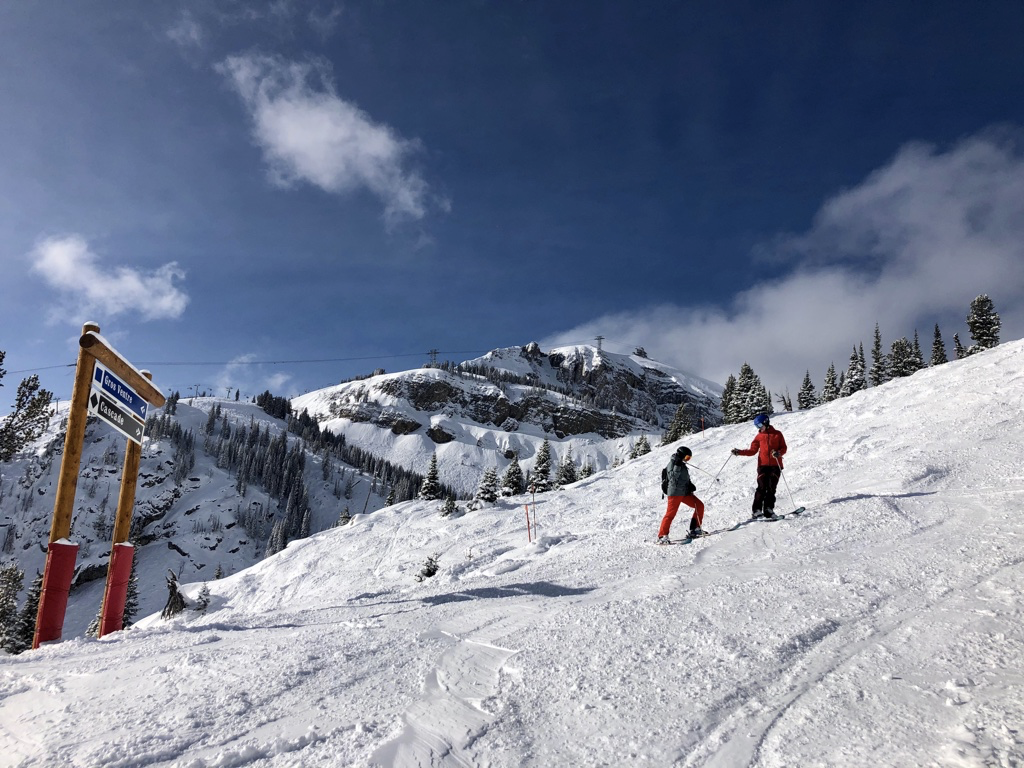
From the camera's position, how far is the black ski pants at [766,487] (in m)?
9.24

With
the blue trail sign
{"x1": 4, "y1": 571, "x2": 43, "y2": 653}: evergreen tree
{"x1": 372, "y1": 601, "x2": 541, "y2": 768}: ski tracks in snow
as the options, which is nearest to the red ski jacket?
{"x1": 372, "y1": 601, "x2": 541, "y2": 768}: ski tracks in snow

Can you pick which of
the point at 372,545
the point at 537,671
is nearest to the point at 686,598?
the point at 537,671

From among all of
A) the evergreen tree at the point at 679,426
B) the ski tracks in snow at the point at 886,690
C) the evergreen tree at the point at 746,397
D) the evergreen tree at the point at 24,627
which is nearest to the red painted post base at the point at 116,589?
the ski tracks in snow at the point at 886,690

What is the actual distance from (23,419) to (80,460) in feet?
18.8

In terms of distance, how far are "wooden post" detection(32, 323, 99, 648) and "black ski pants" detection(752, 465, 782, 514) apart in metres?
10.2

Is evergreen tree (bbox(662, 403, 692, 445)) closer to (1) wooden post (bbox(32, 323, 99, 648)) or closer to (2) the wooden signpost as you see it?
(2) the wooden signpost

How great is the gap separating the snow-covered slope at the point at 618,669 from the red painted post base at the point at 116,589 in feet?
6.89

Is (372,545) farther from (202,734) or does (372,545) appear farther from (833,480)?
(202,734)

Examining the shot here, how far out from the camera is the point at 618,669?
3.54m

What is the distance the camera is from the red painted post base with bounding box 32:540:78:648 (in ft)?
19.6

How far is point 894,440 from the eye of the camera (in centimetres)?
1577

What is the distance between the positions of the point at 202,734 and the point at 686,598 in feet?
13.2

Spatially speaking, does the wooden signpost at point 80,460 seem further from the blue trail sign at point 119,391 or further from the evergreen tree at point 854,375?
the evergreen tree at point 854,375

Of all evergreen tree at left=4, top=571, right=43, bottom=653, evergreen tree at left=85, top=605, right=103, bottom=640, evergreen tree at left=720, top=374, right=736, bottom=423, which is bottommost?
evergreen tree at left=4, top=571, right=43, bottom=653
